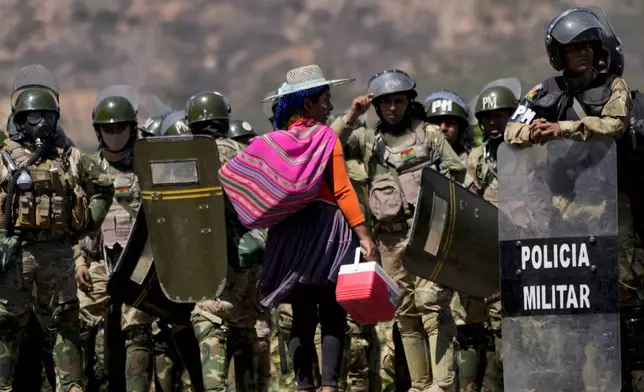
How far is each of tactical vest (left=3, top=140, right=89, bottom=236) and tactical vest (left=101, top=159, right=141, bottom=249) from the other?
27.5 inches

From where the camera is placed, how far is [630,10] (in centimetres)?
2061

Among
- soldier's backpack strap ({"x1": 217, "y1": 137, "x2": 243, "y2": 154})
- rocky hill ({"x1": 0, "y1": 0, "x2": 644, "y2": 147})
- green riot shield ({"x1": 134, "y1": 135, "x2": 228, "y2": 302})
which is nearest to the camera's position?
green riot shield ({"x1": 134, "y1": 135, "x2": 228, "y2": 302})

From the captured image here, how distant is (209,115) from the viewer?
10.1 m

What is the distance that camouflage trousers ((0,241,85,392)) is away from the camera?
9.92m

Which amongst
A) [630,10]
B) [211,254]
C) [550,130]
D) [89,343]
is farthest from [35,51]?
[550,130]

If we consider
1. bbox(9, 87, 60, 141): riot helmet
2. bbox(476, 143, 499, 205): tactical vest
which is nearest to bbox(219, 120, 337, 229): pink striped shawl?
bbox(9, 87, 60, 141): riot helmet

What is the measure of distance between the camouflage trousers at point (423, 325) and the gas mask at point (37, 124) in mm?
2418

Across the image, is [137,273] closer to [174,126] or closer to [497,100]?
[174,126]

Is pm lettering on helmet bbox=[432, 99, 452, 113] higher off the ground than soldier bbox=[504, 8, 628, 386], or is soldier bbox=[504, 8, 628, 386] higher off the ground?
pm lettering on helmet bbox=[432, 99, 452, 113]

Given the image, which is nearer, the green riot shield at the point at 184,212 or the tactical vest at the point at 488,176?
the green riot shield at the point at 184,212

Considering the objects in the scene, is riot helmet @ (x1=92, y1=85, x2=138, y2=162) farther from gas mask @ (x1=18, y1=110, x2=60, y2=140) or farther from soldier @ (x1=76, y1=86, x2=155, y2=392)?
gas mask @ (x1=18, y1=110, x2=60, y2=140)

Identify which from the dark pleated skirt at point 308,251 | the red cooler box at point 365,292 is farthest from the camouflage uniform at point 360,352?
the red cooler box at point 365,292

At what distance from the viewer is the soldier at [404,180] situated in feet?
33.8

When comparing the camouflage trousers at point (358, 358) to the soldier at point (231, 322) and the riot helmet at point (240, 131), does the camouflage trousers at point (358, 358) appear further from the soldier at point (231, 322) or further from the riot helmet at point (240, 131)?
the riot helmet at point (240, 131)
